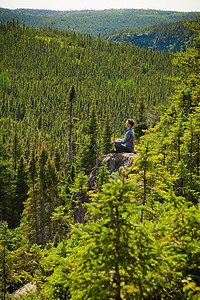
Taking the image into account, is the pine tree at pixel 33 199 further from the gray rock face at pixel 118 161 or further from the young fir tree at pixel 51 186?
the gray rock face at pixel 118 161

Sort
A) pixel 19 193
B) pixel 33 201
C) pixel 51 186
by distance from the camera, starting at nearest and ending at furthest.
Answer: pixel 33 201 < pixel 51 186 < pixel 19 193

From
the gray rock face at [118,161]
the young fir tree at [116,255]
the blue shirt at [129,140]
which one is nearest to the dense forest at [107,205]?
the young fir tree at [116,255]

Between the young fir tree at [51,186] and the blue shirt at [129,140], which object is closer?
the blue shirt at [129,140]

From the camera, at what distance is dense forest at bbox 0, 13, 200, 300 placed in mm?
3240

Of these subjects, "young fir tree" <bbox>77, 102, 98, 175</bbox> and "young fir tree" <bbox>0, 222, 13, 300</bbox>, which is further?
"young fir tree" <bbox>77, 102, 98, 175</bbox>

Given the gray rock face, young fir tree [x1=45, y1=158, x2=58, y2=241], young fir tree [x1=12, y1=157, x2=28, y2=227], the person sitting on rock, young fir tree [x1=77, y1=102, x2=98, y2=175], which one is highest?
the person sitting on rock

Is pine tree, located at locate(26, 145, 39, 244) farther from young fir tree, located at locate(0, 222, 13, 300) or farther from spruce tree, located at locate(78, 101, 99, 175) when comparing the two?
young fir tree, located at locate(0, 222, 13, 300)

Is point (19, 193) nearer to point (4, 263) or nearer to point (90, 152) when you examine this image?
point (90, 152)

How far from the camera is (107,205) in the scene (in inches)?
131

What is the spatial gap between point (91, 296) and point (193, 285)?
1.36 metres

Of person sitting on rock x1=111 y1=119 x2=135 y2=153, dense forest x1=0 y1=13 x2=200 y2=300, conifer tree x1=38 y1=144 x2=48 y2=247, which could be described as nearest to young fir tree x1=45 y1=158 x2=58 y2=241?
dense forest x1=0 y1=13 x2=200 y2=300

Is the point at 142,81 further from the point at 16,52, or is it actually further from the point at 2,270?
the point at 2,270

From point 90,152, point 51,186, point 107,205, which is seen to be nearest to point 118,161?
point 107,205

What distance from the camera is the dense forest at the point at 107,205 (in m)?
3.24
